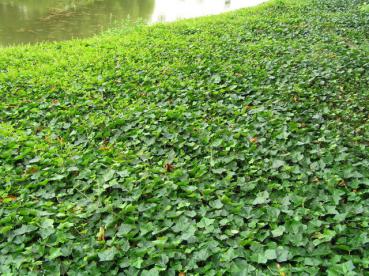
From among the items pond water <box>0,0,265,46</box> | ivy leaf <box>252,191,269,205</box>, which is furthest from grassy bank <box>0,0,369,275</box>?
pond water <box>0,0,265,46</box>

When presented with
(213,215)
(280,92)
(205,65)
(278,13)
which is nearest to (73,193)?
(213,215)

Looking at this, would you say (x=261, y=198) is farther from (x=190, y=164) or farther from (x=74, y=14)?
(x=74, y=14)

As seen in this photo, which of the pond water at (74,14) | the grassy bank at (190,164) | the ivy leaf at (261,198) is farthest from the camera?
the pond water at (74,14)

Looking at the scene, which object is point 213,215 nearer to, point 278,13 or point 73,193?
point 73,193

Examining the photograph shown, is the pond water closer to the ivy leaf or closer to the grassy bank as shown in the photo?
the grassy bank

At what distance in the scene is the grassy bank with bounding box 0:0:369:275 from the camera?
244 cm

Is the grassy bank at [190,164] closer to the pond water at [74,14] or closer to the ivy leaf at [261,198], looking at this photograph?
the ivy leaf at [261,198]

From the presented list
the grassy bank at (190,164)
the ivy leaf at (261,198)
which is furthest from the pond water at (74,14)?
the ivy leaf at (261,198)

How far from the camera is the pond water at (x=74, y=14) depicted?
39.9ft

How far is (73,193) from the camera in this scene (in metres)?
3.10

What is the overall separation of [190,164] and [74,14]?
13.3m

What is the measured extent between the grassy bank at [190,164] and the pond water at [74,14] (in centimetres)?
675

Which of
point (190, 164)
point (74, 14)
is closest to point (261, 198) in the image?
point (190, 164)

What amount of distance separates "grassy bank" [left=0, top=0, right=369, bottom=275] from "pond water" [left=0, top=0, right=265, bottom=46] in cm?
675
